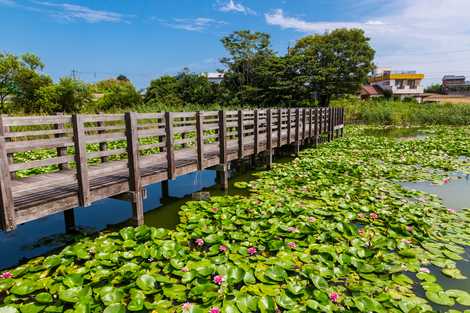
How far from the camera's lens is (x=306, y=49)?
27.8 m

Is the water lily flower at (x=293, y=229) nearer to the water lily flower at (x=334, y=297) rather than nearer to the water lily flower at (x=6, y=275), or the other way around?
the water lily flower at (x=334, y=297)

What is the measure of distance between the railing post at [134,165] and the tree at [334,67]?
23287 mm

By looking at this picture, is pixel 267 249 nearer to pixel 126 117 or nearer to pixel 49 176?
pixel 126 117

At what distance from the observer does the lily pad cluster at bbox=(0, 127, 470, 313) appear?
2645 mm

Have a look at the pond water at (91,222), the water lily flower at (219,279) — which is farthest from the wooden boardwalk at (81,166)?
the water lily flower at (219,279)

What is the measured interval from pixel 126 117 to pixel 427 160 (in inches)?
356

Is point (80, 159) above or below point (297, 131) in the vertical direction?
above

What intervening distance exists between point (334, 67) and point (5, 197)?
26.5m

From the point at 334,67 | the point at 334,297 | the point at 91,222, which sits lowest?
the point at 91,222

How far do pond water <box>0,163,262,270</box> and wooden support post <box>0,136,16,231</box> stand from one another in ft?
3.46

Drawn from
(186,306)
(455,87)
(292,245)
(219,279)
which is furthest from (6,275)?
(455,87)

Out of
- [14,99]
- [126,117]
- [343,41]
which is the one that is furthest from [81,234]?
[14,99]

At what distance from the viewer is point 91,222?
211 inches

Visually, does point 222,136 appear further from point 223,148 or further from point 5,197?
point 5,197
